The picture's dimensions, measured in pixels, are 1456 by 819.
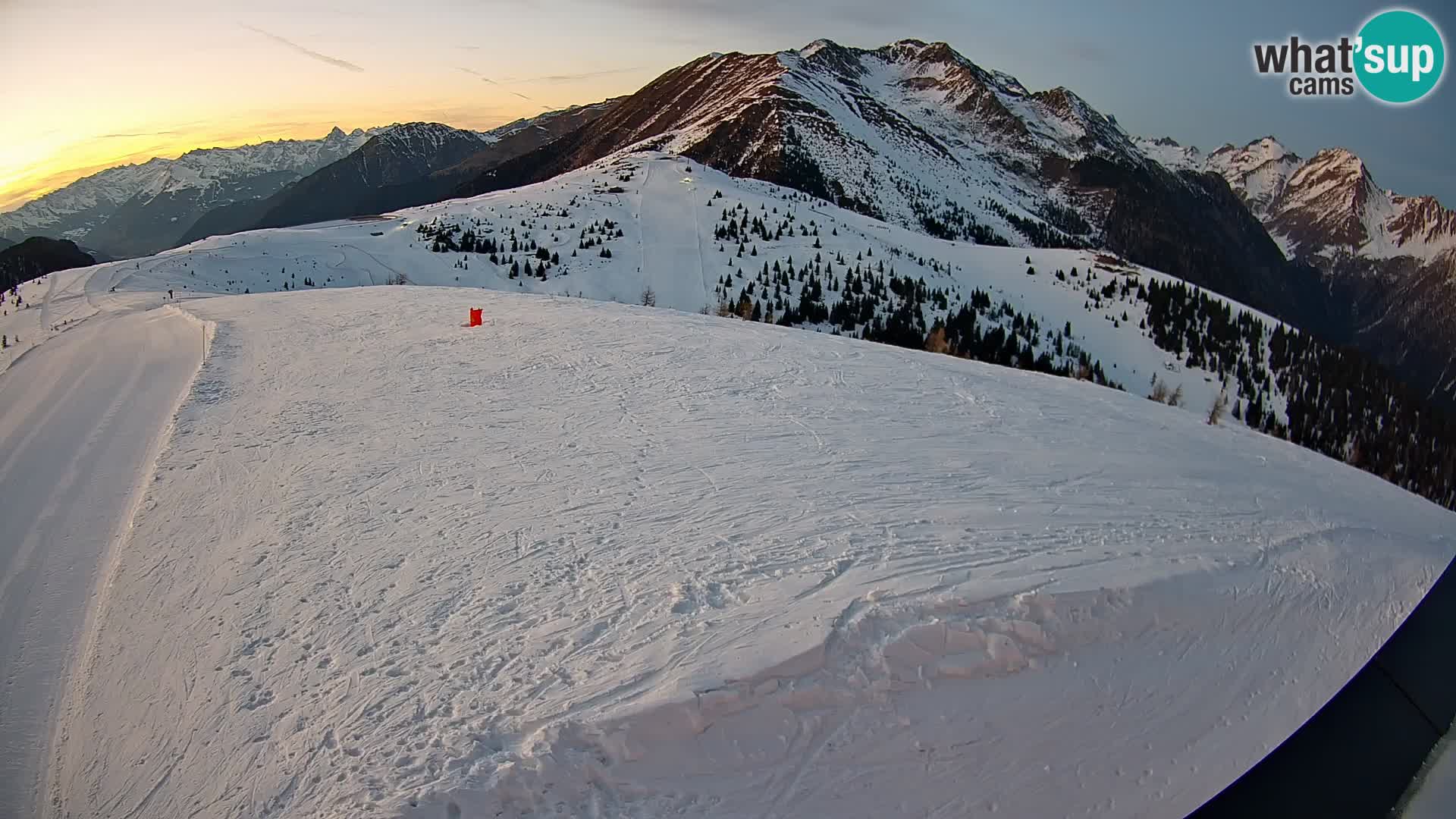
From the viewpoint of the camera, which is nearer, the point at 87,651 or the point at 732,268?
the point at 87,651

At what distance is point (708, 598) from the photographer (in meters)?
5.76

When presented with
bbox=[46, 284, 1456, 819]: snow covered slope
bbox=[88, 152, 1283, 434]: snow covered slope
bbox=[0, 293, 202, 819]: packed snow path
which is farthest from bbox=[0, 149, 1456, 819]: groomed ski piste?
bbox=[88, 152, 1283, 434]: snow covered slope

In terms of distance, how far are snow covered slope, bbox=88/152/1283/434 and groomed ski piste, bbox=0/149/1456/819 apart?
17775 millimetres

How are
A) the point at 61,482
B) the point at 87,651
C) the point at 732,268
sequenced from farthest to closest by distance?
the point at 732,268, the point at 61,482, the point at 87,651

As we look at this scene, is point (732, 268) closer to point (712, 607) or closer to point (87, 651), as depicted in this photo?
point (712, 607)

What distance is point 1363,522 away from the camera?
873cm

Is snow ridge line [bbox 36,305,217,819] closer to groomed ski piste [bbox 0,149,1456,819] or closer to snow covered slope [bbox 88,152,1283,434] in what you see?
groomed ski piste [bbox 0,149,1456,819]

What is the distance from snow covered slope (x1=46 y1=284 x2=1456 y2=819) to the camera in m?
4.64

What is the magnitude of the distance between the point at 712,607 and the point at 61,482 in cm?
847

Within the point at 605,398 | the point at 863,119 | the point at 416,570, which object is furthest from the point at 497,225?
the point at 863,119

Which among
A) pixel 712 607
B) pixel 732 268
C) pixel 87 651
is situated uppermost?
pixel 732 268

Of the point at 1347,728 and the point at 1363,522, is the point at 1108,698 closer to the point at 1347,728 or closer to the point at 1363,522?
the point at 1347,728

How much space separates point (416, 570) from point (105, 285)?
73.5 feet

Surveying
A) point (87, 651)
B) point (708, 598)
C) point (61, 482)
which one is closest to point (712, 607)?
point (708, 598)
